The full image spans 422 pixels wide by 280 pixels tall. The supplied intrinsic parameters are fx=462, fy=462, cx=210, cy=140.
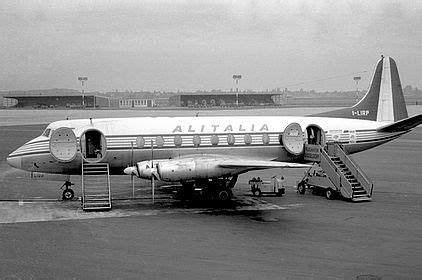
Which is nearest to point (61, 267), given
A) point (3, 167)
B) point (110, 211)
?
point (110, 211)

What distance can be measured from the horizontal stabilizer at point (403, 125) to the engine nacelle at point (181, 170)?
11.0 meters

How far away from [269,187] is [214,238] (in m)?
8.96

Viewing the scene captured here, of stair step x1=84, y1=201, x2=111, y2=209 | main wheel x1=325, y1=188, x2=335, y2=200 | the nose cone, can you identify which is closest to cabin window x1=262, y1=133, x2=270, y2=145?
main wheel x1=325, y1=188, x2=335, y2=200

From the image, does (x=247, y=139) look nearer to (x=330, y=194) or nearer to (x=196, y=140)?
(x=196, y=140)

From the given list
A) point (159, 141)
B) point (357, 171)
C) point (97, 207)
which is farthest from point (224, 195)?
point (357, 171)

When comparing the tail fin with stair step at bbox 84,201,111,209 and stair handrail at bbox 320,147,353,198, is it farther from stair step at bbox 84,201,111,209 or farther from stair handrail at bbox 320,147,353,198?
stair step at bbox 84,201,111,209

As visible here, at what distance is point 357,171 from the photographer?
24125mm

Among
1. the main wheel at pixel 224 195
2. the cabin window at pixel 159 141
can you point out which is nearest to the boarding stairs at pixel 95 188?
the cabin window at pixel 159 141

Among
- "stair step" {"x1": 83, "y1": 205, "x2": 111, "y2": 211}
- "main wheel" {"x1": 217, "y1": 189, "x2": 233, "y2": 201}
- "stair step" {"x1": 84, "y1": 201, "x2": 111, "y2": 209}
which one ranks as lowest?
"stair step" {"x1": 83, "y1": 205, "x2": 111, "y2": 211}

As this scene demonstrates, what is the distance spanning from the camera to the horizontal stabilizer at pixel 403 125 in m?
25.4

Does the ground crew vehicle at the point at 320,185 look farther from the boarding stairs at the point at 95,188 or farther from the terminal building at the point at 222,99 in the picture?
the terminal building at the point at 222,99

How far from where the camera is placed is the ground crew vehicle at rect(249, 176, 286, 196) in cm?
2456

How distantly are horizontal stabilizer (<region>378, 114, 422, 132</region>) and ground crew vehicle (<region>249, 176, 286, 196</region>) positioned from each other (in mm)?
7352

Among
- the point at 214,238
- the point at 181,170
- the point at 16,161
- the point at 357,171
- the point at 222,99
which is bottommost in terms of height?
the point at 214,238
